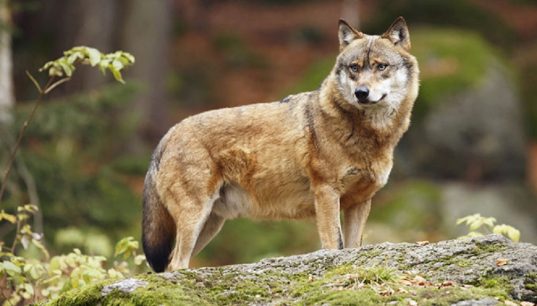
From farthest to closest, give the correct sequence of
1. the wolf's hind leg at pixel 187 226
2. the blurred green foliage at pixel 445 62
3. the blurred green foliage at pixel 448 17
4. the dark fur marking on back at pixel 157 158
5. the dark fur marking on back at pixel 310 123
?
the blurred green foliage at pixel 448 17
the blurred green foliage at pixel 445 62
the dark fur marking on back at pixel 157 158
the dark fur marking on back at pixel 310 123
the wolf's hind leg at pixel 187 226

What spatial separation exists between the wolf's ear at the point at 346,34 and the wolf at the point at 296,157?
1cm

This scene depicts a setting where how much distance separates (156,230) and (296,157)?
4.59ft

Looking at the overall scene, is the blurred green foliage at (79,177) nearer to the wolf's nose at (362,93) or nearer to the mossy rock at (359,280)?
the wolf's nose at (362,93)

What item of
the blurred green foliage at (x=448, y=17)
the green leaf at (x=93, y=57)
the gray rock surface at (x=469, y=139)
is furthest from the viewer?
the blurred green foliage at (x=448, y=17)

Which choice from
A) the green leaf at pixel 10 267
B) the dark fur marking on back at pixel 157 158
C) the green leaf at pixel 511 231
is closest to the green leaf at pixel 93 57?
the green leaf at pixel 10 267

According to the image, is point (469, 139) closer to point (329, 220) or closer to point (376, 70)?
point (376, 70)

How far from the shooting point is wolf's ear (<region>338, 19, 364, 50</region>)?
8547 mm

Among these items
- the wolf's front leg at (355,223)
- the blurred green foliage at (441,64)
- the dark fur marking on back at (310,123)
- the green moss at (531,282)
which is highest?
the blurred green foliage at (441,64)

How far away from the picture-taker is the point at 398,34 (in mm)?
8492

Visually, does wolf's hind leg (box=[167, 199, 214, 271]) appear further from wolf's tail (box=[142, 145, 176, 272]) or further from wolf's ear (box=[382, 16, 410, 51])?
wolf's ear (box=[382, 16, 410, 51])

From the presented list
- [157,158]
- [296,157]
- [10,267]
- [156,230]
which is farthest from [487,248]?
[157,158]

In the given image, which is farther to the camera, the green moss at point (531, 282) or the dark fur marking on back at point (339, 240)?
the dark fur marking on back at point (339, 240)

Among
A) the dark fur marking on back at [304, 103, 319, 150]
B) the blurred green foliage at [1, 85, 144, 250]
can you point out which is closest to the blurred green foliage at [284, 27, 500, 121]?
the blurred green foliage at [1, 85, 144, 250]

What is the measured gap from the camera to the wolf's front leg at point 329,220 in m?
8.08
